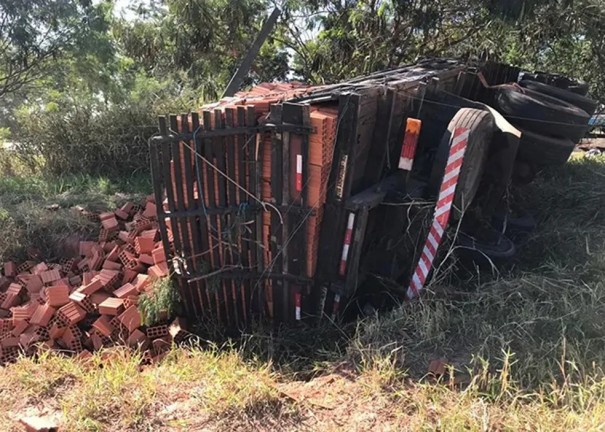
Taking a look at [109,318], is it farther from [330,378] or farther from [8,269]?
[330,378]

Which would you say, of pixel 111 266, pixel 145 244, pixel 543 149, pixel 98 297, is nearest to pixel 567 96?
pixel 543 149

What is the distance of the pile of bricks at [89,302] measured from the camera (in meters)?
4.38

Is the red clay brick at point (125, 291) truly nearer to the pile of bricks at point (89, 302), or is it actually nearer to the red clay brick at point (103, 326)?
the pile of bricks at point (89, 302)

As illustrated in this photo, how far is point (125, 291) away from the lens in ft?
15.2

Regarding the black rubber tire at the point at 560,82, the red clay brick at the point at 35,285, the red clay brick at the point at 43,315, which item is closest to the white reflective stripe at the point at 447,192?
the red clay brick at the point at 43,315

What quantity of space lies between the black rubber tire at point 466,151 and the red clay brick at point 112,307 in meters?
2.91

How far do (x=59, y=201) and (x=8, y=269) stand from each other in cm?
140

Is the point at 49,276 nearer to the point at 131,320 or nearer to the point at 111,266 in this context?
the point at 111,266

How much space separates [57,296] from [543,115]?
5073mm

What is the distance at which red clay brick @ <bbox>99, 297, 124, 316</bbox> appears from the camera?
445 centimetres

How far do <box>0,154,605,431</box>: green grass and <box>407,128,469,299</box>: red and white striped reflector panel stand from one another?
0.19 meters

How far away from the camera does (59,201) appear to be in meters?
6.62

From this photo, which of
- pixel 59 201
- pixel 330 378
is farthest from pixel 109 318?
pixel 59 201

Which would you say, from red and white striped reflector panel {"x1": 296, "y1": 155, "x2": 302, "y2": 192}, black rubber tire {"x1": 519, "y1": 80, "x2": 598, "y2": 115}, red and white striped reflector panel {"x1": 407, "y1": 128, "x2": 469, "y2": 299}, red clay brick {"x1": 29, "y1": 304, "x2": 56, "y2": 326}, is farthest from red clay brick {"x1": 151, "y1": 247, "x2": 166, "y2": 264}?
black rubber tire {"x1": 519, "y1": 80, "x2": 598, "y2": 115}
